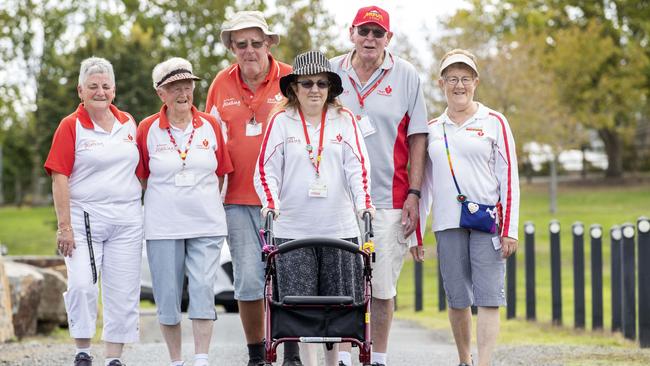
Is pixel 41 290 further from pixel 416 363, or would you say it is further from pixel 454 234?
pixel 454 234

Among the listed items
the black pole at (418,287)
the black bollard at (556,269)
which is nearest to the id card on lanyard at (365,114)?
the black bollard at (556,269)

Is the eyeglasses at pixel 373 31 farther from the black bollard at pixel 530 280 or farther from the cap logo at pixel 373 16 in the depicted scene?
the black bollard at pixel 530 280

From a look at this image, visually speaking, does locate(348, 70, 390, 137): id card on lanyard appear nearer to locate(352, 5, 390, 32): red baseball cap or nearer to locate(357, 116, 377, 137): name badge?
locate(357, 116, 377, 137): name badge

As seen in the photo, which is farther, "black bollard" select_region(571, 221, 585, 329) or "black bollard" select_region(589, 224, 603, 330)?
"black bollard" select_region(571, 221, 585, 329)

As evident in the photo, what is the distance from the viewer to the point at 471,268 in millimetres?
7789

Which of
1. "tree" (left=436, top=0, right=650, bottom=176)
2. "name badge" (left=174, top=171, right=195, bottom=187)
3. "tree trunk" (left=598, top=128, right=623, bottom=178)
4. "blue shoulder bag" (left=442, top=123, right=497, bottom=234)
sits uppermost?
"tree" (left=436, top=0, right=650, bottom=176)

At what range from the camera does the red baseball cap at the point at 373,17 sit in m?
7.61

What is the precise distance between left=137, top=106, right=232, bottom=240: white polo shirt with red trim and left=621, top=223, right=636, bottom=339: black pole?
19.5 ft

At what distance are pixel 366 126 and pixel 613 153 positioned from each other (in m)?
50.6

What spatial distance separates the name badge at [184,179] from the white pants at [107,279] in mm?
422

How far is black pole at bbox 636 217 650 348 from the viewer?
38.7ft

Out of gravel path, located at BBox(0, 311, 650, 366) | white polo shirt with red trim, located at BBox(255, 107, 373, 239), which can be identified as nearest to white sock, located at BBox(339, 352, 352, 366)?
white polo shirt with red trim, located at BBox(255, 107, 373, 239)

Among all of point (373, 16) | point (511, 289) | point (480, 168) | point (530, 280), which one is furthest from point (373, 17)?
point (511, 289)

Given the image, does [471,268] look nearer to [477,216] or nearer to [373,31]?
[477,216]
